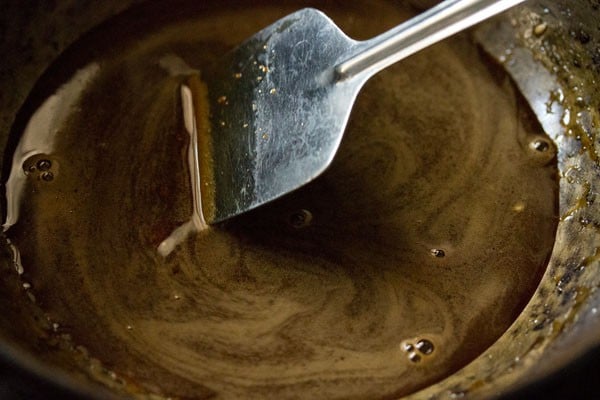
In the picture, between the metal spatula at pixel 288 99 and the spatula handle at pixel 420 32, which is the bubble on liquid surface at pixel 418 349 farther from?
the spatula handle at pixel 420 32

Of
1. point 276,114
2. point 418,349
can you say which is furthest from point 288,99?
point 418,349

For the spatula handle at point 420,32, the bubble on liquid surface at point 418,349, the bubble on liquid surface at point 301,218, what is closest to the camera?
the spatula handle at point 420,32

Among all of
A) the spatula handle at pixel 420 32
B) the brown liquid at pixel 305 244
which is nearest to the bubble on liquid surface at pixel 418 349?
the brown liquid at pixel 305 244

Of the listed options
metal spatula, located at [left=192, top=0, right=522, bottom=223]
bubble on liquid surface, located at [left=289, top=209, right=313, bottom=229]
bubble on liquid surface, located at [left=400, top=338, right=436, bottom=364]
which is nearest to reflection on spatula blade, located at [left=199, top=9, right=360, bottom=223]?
metal spatula, located at [left=192, top=0, right=522, bottom=223]

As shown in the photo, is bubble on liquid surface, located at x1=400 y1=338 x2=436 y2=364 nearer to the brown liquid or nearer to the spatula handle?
the brown liquid

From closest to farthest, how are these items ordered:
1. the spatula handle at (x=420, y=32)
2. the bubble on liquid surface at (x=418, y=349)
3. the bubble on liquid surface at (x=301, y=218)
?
the spatula handle at (x=420, y=32)
the bubble on liquid surface at (x=418, y=349)
the bubble on liquid surface at (x=301, y=218)

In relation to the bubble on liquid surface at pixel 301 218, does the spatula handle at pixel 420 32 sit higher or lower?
higher

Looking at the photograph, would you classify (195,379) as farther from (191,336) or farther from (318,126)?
(318,126)

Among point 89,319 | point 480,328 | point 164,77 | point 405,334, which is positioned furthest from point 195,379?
point 164,77
